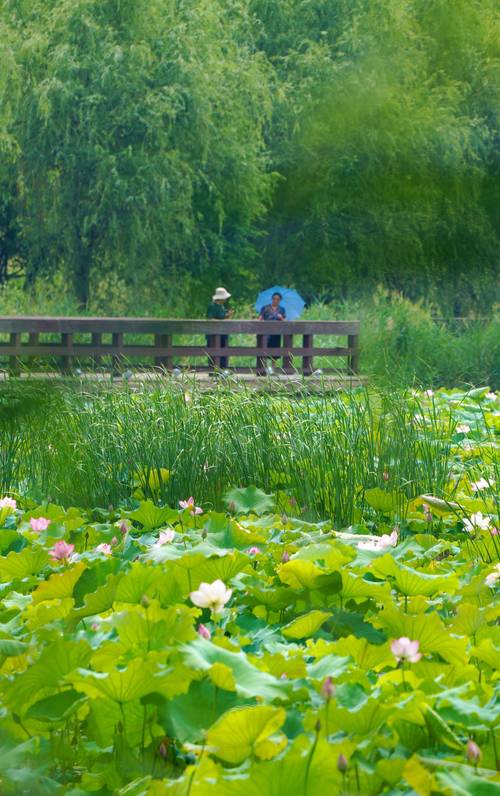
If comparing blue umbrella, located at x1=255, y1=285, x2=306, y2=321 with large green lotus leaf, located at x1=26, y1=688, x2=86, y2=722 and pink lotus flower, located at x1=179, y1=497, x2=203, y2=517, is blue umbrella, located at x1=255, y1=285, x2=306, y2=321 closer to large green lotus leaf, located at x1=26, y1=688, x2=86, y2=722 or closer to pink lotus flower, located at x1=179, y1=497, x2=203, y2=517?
pink lotus flower, located at x1=179, y1=497, x2=203, y2=517

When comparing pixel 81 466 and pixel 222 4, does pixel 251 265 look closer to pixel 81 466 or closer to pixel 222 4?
pixel 222 4

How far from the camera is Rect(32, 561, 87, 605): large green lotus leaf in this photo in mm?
2309

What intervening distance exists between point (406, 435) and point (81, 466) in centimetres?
129

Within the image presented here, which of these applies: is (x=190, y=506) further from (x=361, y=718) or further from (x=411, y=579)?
(x=361, y=718)

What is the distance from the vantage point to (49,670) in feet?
5.83

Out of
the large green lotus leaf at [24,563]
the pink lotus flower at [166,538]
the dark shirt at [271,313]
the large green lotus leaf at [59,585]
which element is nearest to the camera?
the large green lotus leaf at [59,585]

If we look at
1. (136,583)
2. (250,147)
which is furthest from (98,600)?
(250,147)

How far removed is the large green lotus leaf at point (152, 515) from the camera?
331 cm

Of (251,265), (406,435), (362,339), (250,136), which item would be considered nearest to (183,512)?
(406,435)

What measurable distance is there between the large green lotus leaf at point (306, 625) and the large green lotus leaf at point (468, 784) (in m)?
0.70

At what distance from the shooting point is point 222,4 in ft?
77.6

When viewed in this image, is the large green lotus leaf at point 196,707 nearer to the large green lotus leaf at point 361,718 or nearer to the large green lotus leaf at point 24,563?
the large green lotus leaf at point 361,718

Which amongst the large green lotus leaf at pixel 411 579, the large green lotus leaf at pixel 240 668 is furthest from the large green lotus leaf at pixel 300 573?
the large green lotus leaf at pixel 240 668

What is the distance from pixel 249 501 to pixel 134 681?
207 centimetres
